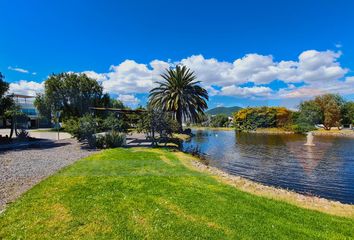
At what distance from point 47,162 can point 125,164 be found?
4.25m

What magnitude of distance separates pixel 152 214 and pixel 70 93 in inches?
1716

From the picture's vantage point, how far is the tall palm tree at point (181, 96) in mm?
39688

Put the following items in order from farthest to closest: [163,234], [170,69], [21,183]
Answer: [170,69]
[21,183]
[163,234]

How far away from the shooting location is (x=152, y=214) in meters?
6.59

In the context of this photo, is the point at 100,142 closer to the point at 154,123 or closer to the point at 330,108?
the point at 154,123

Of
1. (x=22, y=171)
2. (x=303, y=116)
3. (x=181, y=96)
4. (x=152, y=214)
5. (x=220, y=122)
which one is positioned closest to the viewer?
(x=152, y=214)

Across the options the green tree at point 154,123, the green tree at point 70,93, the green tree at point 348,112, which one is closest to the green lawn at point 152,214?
the green tree at point 154,123

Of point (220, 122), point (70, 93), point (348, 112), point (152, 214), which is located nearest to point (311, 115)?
point (348, 112)

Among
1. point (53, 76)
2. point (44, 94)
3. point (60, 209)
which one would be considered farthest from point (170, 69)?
point (60, 209)

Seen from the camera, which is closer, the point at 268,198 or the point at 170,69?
the point at 268,198

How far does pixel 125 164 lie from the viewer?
13.2 m

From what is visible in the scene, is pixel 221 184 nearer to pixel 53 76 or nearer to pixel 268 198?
pixel 268 198

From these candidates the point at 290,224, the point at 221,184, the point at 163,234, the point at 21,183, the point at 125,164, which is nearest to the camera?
the point at 163,234

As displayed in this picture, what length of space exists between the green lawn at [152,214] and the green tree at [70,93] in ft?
126
